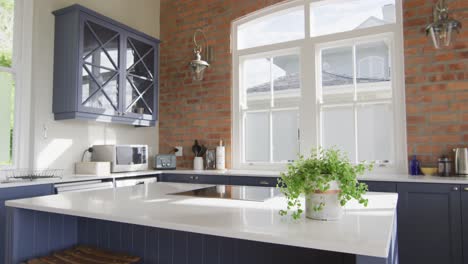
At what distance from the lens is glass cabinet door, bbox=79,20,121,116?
3326 millimetres

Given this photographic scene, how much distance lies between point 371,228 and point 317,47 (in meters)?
2.94

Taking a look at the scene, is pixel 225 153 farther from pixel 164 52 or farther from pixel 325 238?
pixel 325 238

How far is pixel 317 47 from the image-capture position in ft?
12.2

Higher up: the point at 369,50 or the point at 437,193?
the point at 369,50

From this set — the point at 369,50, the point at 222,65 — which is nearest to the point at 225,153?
the point at 222,65

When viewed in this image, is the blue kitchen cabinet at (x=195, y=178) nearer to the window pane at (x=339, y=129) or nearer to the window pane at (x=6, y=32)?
the window pane at (x=339, y=129)

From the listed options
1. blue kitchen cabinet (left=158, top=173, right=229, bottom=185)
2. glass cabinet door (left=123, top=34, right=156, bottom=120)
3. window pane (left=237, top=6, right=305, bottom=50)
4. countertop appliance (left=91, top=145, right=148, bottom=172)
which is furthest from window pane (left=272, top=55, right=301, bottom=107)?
countertop appliance (left=91, top=145, right=148, bottom=172)

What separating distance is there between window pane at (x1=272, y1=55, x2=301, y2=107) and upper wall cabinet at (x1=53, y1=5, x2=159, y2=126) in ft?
5.35

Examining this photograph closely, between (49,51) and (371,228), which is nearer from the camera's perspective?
(371,228)

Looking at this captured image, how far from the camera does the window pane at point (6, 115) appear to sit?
3.07m

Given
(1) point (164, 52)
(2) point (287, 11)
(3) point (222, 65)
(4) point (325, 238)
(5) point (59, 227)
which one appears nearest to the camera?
(4) point (325, 238)

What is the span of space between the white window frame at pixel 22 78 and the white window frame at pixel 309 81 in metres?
2.23

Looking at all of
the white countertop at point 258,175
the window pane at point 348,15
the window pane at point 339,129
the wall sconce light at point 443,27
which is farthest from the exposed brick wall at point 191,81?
the wall sconce light at point 443,27

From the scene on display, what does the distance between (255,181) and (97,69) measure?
2.03m
